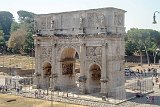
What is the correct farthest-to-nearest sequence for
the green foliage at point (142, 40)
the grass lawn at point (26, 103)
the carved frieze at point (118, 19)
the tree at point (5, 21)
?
the tree at point (5, 21), the green foliage at point (142, 40), the carved frieze at point (118, 19), the grass lawn at point (26, 103)

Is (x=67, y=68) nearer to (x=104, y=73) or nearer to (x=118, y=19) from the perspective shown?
(x=104, y=73)

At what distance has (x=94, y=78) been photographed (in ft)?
127

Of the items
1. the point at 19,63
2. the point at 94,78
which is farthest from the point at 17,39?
the point at 94,78

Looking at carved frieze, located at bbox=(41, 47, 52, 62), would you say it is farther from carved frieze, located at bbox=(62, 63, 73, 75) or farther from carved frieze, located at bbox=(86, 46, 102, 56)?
carved frieze, located at bbox=(86, 46, 102, 56)

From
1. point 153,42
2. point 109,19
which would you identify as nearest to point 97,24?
point 109,19

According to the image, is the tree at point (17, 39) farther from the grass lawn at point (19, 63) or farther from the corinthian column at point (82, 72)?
the corinthian column at point (82, 72)

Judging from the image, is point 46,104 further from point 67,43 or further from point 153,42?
point 153,42

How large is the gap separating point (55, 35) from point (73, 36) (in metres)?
2.81

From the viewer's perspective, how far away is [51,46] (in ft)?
133

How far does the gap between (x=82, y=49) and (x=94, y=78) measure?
14.0 feet

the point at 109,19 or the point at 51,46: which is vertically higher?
the point at 109,19

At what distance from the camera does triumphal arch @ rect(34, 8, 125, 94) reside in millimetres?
35500

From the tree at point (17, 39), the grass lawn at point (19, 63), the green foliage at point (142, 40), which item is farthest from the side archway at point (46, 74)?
the green foliage at point (142, 40)

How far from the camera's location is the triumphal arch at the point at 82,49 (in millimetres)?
35500
